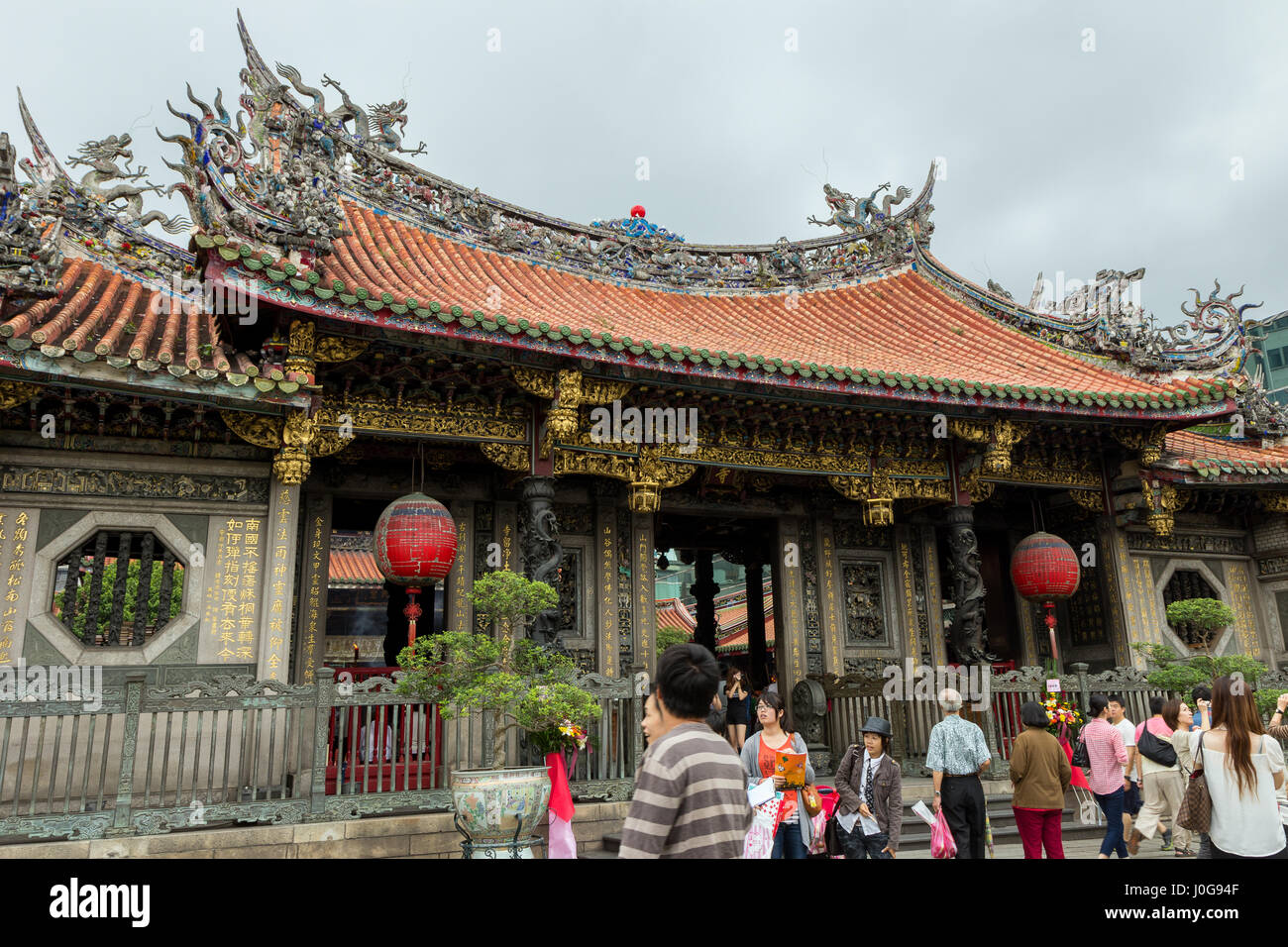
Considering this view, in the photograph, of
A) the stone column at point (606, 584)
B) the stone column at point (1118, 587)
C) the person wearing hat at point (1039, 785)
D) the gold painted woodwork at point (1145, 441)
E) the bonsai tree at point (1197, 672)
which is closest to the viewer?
the person wearing hat at point (1039, 785)

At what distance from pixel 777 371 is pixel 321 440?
Result: 418cm

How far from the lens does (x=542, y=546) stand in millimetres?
8078

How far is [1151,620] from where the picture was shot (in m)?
10.9

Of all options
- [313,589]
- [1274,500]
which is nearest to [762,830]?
[313,589]

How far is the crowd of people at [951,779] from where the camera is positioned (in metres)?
2.30

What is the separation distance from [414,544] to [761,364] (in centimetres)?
353

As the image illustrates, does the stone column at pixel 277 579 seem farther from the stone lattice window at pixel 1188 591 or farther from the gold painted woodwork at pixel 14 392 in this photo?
the stone lattice window at pixel 1188 591

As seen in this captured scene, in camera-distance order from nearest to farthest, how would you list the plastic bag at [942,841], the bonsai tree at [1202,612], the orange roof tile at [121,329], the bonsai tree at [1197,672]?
the plastic bag at [942,841]
the orange roof tile at [121,329]
the bonsai tree at [1197,672]
the bonsai tree at [1202,612]

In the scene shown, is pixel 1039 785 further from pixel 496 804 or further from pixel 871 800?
pixel 496 804

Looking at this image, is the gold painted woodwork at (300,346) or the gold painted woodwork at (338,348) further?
the gold painted woodwork at (338,348)

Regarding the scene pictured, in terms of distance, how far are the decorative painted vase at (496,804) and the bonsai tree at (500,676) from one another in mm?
275

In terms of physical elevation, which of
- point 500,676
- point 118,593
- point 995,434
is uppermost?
point 995,434

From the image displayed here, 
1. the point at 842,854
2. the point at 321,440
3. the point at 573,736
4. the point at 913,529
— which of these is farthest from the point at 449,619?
the point at 913,529

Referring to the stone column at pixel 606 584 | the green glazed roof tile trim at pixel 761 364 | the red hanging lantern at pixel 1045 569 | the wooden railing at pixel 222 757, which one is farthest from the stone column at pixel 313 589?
the red hanging lantern at pixel 1045 569
